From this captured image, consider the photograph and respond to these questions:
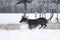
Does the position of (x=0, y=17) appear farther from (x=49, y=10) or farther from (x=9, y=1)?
(x=49, y=10)

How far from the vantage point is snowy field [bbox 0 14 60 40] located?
2729mm

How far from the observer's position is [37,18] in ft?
9.05

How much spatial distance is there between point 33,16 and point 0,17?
0.49 metres
